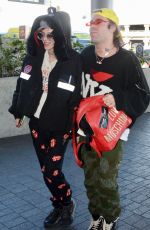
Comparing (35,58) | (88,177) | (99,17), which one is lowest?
(88,177)

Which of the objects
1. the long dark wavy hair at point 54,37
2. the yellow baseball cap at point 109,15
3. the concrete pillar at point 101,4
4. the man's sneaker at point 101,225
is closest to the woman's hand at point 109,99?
the long dark wavy hair at point 54,37

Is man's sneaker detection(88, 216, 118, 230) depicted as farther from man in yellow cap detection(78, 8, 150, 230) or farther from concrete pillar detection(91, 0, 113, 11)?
concrete pillar detection(91, 0, 113, 11)

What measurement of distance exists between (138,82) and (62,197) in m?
1.24

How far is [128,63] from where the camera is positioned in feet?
9.62

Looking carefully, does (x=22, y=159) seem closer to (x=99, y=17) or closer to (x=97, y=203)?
(x=97, y=203)

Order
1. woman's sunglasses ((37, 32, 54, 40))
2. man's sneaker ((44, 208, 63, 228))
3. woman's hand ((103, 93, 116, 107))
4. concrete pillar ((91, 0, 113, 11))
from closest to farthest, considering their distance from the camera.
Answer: woman's hand ((103, 93, 116, 107)) < woman's sunglasses ((37, 32, 54, 40)) < man's sneaker ((44, 208, 63, 228)) < concrete pillar ((91, 0, 113, 11))

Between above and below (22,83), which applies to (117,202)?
below

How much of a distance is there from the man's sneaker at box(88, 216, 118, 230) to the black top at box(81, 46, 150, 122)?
93cm

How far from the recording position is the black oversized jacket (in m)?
3.04

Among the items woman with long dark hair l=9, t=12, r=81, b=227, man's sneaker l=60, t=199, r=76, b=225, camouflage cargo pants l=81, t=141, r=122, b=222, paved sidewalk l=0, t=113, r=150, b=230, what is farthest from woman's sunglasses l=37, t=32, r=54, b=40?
paved sidewalk l=0, t=113, r=150, b=230

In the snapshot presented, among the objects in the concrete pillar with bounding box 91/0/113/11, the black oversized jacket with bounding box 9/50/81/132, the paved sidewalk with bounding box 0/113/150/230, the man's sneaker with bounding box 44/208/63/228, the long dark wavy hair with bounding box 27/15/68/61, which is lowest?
the paved sidewalk with bounding box 0/113/150/230

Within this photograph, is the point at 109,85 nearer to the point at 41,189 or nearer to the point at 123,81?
the point at 123,81

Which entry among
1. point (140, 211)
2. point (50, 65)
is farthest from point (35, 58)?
point (140, 211)

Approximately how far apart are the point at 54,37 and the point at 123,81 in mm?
657
